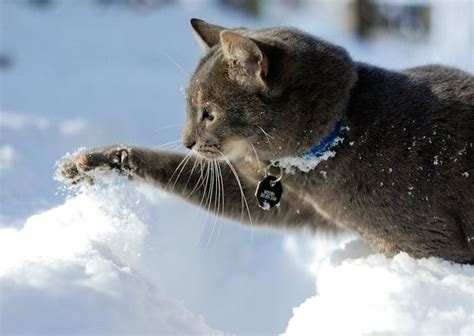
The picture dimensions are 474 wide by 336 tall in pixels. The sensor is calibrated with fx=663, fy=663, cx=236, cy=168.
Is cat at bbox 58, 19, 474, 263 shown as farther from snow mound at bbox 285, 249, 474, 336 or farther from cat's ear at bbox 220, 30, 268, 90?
snow mound at bbox 285, 249, 474, 336

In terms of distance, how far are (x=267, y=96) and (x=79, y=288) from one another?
0.98 m

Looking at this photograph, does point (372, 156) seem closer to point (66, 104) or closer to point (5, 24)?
point (66, 104)

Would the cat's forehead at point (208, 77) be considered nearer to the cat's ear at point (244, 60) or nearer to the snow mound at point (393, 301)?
the cat's ear at point (244, 60)

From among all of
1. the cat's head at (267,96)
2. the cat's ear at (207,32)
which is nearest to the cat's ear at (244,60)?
the cat's head at (267,96)

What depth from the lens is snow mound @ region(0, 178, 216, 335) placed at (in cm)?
165

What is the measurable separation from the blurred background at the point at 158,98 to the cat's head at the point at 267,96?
1.49 ft

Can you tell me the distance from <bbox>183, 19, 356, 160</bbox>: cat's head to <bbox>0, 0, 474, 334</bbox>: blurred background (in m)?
0.45

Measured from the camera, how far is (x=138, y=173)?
9.28ft

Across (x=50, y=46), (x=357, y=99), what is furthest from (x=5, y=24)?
(x=357, y=99)

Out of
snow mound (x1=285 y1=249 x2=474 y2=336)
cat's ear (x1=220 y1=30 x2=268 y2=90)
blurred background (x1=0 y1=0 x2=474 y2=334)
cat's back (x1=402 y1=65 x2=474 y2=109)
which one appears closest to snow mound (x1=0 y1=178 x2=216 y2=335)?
blurred background (x1=0 y1=0 x2=474 y2=334)

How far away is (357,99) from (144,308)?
1.16 meters

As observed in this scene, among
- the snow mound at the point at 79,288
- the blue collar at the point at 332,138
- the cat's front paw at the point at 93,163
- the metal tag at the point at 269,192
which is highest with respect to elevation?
the cat's front paw at the point at 93,163

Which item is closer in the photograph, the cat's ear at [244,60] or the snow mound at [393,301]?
the snow mound at [393,301]

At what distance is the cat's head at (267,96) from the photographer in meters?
2.34
